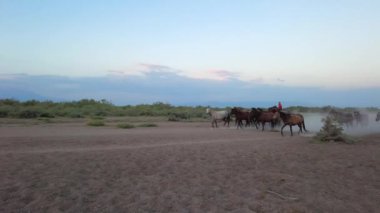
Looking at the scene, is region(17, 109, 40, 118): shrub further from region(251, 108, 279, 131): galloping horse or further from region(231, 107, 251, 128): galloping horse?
region(251, 108, 279, 131): galloping horse

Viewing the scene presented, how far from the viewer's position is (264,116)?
2577 cm

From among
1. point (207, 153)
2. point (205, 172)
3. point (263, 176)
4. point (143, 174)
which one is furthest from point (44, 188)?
point (207, 153)

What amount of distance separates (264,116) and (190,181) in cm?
1782

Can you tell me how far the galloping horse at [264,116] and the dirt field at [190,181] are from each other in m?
11.5

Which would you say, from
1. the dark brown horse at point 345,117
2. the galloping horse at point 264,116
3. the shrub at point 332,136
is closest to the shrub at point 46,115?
the galloping horse at point 264,116

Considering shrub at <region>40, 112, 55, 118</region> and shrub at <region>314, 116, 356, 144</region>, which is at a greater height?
shrub at <region>40, 112, 55, 118</region>

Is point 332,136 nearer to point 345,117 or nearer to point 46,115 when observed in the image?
point 345,117

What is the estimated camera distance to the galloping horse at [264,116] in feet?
82.1

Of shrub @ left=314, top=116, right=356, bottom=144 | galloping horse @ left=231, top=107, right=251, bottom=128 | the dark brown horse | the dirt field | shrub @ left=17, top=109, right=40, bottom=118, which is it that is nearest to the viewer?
the dirt field

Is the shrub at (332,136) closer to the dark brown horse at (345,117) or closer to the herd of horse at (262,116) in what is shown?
the herd of horse at (262,116)

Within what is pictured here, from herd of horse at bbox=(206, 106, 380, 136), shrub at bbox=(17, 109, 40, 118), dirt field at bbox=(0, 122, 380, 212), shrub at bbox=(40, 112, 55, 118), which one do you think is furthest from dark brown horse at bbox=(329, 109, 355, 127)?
shrub at bbox=(17, 109, 40, 118)

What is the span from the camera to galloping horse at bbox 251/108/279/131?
25016 millimetres

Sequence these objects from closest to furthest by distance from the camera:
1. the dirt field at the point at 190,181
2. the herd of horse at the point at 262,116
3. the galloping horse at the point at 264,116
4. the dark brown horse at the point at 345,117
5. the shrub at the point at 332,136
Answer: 1. the dirt field at the point at 190,181
2. the shrub at the point at 332,136
3. the herd of horse at the point at 262,116
4. the galloping horse at the point at 264,116
5. the dark brown horse at the point at 345,117

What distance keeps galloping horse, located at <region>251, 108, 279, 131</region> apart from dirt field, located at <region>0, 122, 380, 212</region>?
11.5m
